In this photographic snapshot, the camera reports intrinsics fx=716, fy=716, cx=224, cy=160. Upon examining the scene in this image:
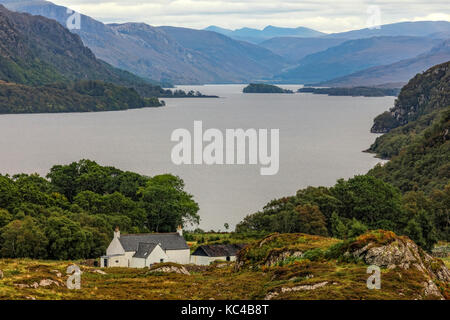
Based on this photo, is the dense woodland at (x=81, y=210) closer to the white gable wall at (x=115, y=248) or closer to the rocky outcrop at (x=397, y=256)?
the white gable wall at (x=115, y=248)

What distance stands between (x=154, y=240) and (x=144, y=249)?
2776mm

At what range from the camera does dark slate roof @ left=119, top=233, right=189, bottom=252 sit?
51.8m

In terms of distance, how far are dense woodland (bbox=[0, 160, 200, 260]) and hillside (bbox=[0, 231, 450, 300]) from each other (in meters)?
19.8

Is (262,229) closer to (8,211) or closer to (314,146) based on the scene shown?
(8,211)

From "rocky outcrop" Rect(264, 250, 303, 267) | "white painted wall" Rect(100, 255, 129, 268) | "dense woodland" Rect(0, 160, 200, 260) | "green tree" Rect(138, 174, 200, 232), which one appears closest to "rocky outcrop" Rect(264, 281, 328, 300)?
"rocky outcrop" Rect(264, 250, 303, 267)

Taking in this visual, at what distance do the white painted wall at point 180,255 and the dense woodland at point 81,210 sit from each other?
488cm

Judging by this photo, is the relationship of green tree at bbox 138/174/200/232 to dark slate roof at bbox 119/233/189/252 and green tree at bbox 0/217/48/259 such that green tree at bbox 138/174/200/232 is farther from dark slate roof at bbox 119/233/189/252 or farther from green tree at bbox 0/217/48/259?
green tree at bbox 0/217/48/259

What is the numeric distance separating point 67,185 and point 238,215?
20946mm

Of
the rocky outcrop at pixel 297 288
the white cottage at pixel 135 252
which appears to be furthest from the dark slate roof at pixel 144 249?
the rocky outcrop at pixel 297 288

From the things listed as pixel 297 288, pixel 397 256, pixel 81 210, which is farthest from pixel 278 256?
pixel 81 210

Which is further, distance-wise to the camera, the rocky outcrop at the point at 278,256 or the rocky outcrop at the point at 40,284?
the rocky outcrop at the point at 278,256

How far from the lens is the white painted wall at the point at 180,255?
53.9 meters

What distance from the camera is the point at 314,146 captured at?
17338 cm
